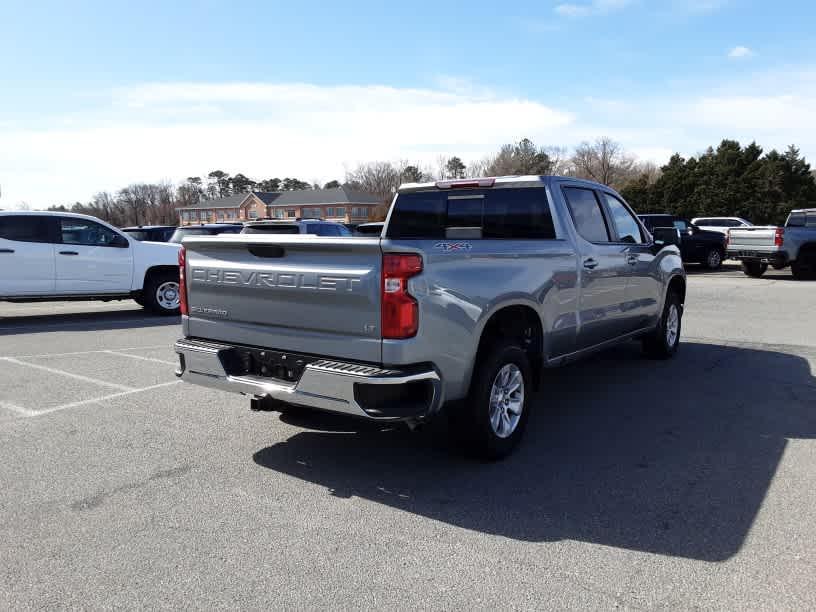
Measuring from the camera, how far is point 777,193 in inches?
1725

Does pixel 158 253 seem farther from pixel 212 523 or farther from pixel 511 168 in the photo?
pixel 511 168

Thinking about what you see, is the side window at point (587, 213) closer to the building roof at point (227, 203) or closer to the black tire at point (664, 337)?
the black tire at point (664, 337)

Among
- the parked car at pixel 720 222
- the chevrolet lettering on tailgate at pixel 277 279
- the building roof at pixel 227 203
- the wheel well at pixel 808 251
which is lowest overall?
the wheel well at pixel 808 251

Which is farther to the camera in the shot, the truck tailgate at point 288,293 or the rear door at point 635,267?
the rear door at point 635,267

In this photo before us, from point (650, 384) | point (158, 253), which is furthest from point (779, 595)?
point (158, 253)

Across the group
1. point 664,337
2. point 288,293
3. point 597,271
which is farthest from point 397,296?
point 664,337

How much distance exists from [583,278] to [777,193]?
45.0 m

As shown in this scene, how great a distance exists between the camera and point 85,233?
39.0 feet

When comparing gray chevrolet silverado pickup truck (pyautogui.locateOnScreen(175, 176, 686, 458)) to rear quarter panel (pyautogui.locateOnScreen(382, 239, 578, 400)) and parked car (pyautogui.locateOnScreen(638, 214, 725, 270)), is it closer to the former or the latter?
rear quarter panel (pyautogui.locateOnScreen(382, 239, 578, 400))

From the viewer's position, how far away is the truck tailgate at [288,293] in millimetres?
3881

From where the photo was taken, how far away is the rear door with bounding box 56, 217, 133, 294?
11586 mm

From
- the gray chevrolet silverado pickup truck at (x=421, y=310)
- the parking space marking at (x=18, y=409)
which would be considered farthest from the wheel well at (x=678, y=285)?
the parking space marking at (x=18, y=409)

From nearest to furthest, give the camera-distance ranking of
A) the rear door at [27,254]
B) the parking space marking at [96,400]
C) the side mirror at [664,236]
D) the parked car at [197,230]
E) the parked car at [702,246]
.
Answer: the parking space marking at [96,400] < the side mirror at [664,236] < the rear door at [27,254] < the parked car at [197,230] < the parked car at [702,246]

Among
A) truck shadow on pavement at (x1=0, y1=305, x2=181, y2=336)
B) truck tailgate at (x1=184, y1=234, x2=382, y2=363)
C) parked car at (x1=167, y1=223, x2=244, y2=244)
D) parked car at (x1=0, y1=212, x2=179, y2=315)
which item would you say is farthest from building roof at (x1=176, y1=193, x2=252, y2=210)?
truck tailgate at (x1=184, y1=234, x2=382, y2=363)
